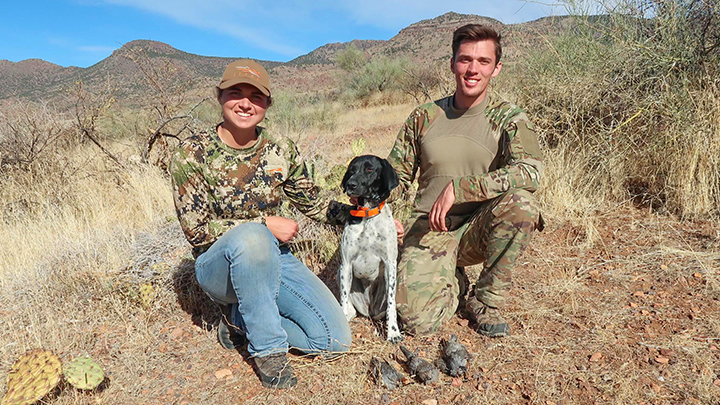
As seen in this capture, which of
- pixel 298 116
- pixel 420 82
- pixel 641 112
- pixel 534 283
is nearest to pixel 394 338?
pixel 534 283

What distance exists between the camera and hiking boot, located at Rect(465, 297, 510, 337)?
2697 millimetres

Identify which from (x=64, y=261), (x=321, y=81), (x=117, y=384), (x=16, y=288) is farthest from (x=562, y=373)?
(x=321, y=81)

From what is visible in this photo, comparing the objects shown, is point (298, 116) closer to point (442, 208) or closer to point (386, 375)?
point (442, 208)

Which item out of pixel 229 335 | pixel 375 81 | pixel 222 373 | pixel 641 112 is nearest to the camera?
pixel 222 373

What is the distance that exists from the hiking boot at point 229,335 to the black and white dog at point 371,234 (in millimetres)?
715

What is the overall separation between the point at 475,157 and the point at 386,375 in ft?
5.18

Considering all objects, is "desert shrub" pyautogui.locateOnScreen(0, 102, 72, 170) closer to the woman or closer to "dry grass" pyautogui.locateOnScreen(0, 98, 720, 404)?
"dry grass" pyautogui.locateOnScreen(0, 98, 720, 404)

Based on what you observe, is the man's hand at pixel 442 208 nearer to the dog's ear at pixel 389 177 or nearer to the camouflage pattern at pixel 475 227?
the camouflage pattern at pixel 475 227

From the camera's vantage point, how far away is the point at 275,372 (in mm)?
2312

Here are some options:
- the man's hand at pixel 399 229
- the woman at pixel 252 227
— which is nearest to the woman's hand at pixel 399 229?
the man's hand at pixel 399 229

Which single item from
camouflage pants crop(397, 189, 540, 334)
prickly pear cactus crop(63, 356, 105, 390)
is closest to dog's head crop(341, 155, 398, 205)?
camouflage pants crop(397, 189, 540, 334)

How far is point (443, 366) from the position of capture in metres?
2.37

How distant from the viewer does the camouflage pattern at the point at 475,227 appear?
2652 mm

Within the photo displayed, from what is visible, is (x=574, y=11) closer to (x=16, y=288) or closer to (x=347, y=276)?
(x=347, y=276)
